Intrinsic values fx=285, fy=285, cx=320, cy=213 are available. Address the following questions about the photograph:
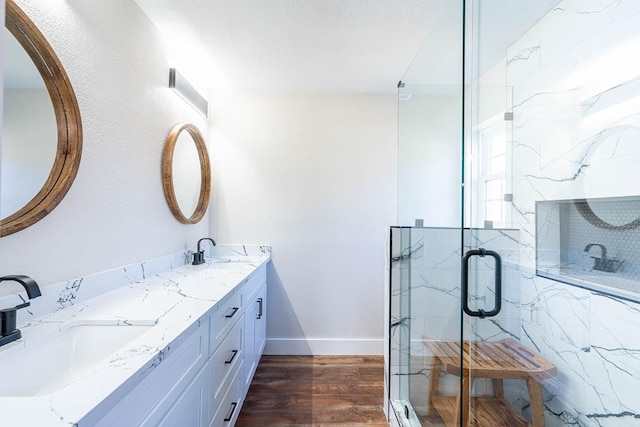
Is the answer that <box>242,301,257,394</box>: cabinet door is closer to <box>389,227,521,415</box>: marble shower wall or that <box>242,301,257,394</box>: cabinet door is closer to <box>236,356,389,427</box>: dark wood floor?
<box>236,356,389,427</box>: dark wood floor

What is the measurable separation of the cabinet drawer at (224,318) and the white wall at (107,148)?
615mm

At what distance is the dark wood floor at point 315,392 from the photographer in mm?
1841

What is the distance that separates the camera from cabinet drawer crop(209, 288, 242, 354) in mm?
1291

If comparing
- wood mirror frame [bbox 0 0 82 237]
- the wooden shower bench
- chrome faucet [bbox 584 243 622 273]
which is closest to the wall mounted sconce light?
wood mirror frame [bbox 0 0 82 237]

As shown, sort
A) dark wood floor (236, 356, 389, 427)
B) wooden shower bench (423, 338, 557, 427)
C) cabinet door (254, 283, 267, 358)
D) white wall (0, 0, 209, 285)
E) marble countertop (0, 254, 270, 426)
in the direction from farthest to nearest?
1. cabinet door (254, 283, 267, 358)
2. dark wood floor (236, 356, 389, 427)
3. wooden shower bench (423, 338, 557, 427)
4. white wall (0, 0, 209, 285)
5. marble countertop (0, 254, 270, 426)

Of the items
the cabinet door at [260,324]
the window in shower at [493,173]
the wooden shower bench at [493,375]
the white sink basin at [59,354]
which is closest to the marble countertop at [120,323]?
the white sink basin at [59,354]

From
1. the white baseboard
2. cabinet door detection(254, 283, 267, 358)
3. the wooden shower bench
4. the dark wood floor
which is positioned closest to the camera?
the wooden shower bench

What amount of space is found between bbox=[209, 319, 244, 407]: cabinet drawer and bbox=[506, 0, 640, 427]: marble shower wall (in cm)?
161

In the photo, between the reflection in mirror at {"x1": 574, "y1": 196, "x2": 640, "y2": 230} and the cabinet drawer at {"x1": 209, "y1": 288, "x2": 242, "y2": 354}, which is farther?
the cabinet drawer at {"x1": 209, "y1": 288, "x2": 242, "y2": 354}

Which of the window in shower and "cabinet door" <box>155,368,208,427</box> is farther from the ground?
the window in shower

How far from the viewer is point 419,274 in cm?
178

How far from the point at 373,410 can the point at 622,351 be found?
4.60ft

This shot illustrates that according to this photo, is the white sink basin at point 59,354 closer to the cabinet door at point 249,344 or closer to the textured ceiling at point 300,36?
the cabinet door at point 249,344

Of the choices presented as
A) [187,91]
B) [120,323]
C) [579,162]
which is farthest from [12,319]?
[579,162]
